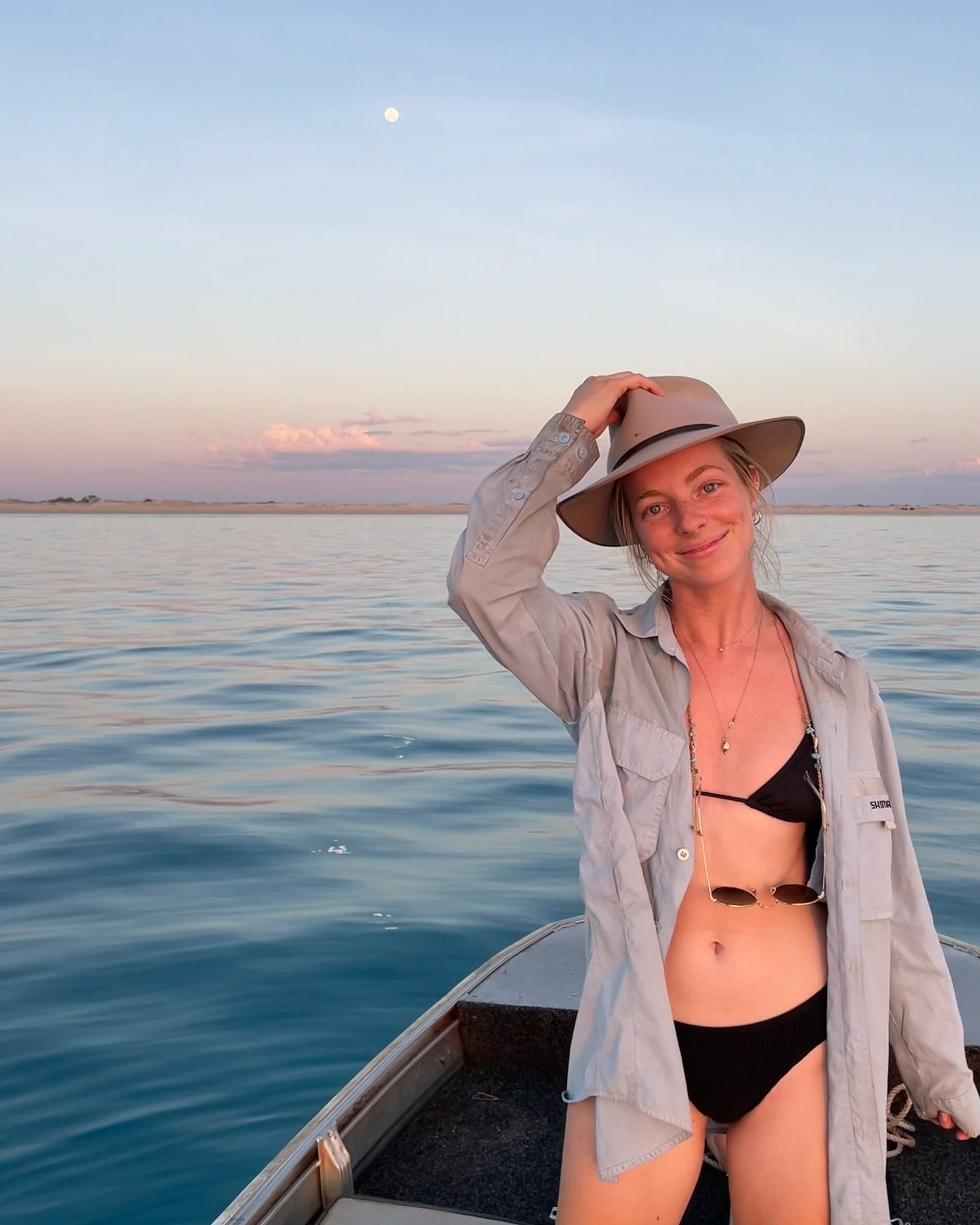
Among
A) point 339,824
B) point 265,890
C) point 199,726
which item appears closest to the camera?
point 265,890

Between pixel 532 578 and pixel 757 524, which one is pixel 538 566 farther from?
pixel 757 524

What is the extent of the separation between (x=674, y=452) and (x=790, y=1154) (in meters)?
1.48

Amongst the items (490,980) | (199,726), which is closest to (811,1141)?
(490,980)

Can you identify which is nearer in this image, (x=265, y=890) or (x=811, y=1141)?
(x=811, y=1141)

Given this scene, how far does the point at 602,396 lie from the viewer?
2.64 metres

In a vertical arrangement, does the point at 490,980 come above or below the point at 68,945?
above

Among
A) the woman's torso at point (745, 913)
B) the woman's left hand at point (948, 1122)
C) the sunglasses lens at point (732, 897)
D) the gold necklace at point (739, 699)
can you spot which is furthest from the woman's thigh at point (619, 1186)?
the gold necklace at point (739, 699)

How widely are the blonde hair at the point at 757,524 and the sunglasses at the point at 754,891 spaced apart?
52 cm

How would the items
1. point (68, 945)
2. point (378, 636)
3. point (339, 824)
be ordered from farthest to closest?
point (378, 636) → point (339, 824) → point (68, 945)

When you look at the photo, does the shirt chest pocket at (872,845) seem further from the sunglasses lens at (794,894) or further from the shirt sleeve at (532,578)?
the shirt sleeve at (532,578)

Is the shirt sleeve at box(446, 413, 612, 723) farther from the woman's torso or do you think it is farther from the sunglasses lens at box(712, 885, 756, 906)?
the sunglasses lens at box(712, 885, 756, 906)

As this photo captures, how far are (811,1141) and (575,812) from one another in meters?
0.83

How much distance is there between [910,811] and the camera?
29.8 feet

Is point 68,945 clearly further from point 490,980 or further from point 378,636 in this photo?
point 378,636
